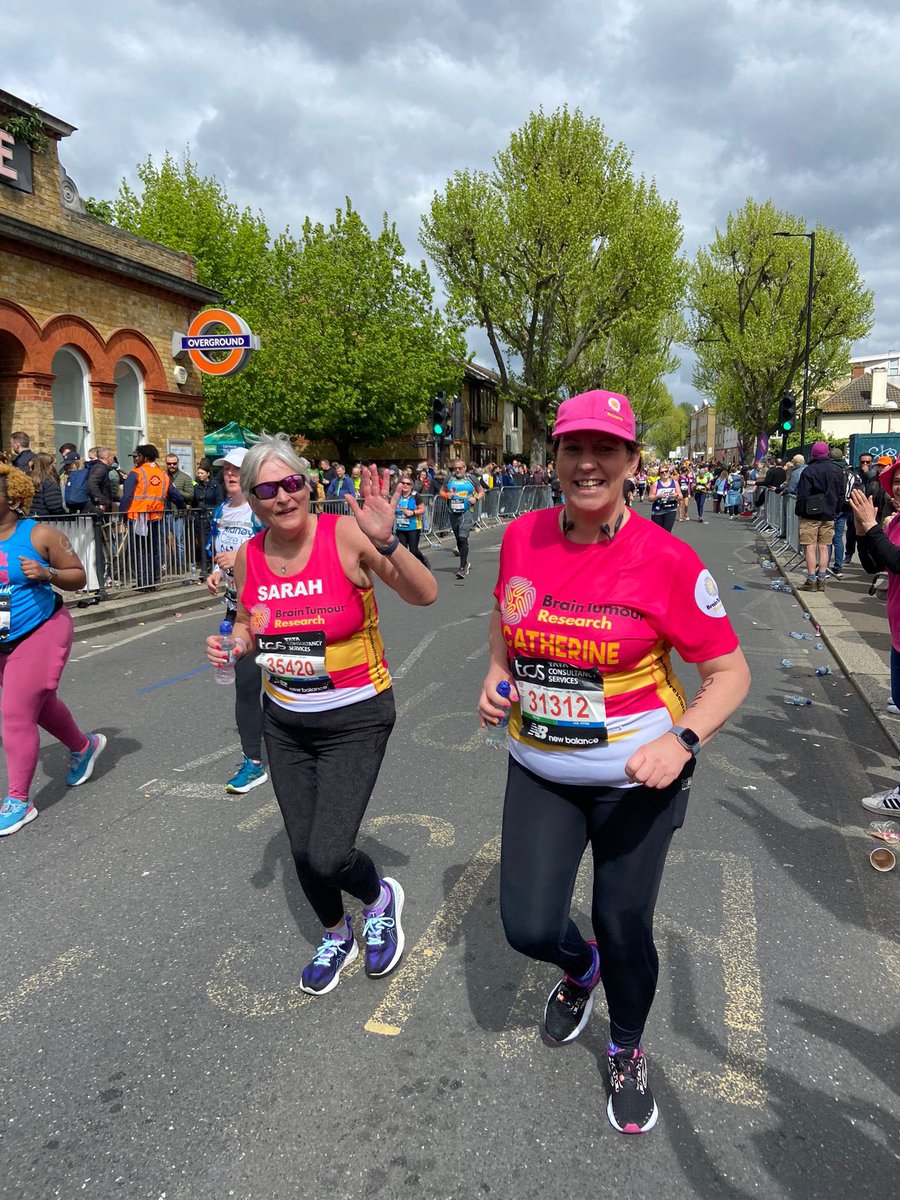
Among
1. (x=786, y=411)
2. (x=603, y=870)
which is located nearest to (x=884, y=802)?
(x=603, y=870)

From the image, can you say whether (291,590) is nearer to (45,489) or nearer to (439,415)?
(45,489)

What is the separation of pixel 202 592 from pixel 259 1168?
1038 centimetres

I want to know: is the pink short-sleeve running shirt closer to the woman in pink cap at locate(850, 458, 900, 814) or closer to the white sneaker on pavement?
the woman in pink cap at locate(850, 458, 900, 814)

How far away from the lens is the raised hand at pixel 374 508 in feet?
8.65

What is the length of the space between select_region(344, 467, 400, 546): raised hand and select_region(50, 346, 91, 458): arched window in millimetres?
14795

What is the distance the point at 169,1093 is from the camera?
2.42 metres

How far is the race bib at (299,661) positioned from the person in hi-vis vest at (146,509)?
340 inches

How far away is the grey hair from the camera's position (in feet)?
9.23

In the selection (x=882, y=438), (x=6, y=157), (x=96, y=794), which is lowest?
(x=96, y=794)

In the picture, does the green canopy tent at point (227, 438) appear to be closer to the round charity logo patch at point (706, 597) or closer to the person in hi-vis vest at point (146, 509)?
the person in hi-vis vest at point (146, 509)

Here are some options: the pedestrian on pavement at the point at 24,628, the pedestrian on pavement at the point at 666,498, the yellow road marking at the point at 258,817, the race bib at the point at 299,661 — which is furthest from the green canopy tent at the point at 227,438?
the race bib at the point at 299,661

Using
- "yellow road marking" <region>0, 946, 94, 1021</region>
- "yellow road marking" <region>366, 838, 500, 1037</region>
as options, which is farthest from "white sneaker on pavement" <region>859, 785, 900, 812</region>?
"yellow road marking" <region>0, 946, 94, 1021</region>

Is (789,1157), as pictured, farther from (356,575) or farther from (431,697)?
(431,697)

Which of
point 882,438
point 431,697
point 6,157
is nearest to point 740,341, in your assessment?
point 882,438
